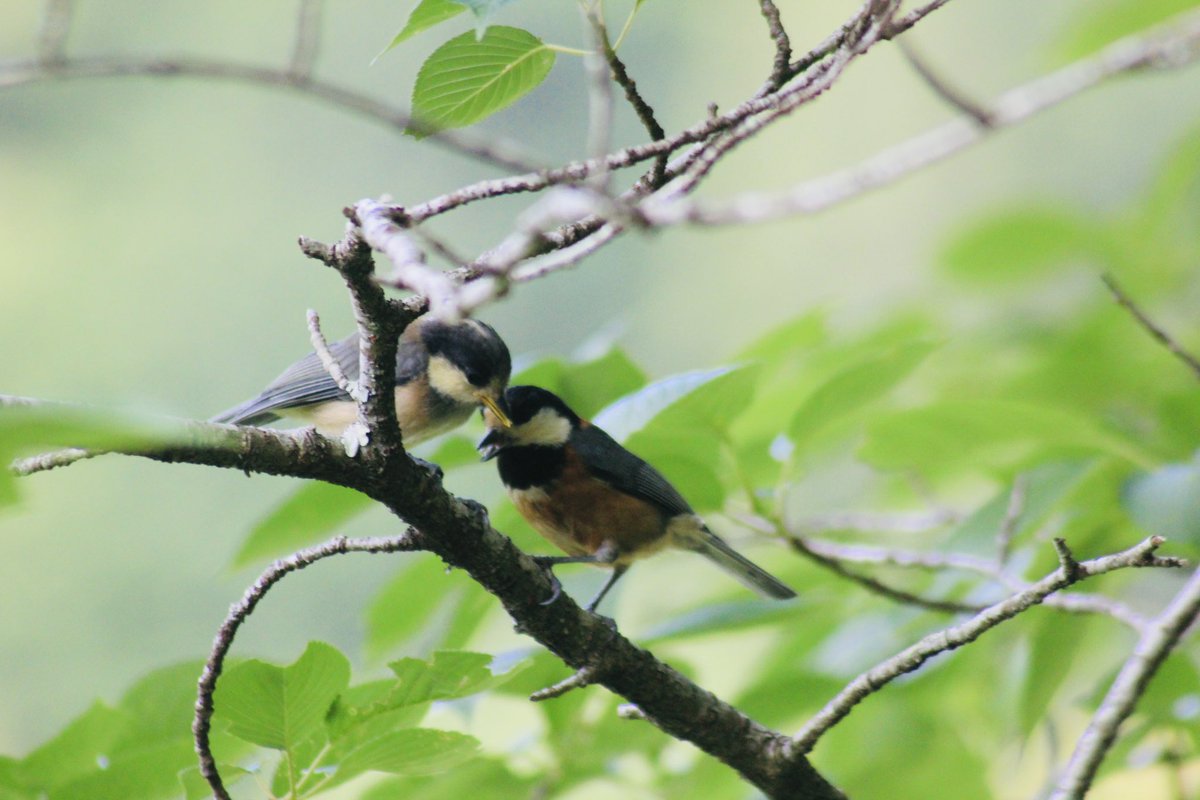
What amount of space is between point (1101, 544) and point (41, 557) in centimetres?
893

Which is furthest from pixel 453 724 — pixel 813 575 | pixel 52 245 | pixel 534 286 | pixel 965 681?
pixel 52 245

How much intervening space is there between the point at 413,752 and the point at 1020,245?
2.12 meters

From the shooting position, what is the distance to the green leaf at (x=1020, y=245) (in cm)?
286

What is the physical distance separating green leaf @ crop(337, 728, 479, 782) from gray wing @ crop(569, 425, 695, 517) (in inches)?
52.6

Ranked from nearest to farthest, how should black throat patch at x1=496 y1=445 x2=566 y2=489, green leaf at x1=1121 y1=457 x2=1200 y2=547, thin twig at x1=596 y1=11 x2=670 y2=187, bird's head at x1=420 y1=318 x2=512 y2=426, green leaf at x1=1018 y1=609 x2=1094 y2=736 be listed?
thin twig at x1=596 y1=11 x2=670 y2=187 → green leaf at x1=1121 y1=457 x2=1200 y2=547 → green leaf at x1=1018 y1=609 x2=1094 y2=736 → black throat patch at x1=496 y1=445 x2=566 y2=489 → bird's head at x1=420 y1=318 x2=512 y2=426

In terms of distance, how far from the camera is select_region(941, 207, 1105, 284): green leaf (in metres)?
2.86

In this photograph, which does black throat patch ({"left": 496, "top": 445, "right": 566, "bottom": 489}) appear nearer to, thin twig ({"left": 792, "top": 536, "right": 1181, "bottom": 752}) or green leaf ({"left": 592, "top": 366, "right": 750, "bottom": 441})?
green leaf ({"left": 592, "top": 366, "right": 750, "bottom": 441})

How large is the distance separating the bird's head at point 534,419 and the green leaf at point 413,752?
137 cm

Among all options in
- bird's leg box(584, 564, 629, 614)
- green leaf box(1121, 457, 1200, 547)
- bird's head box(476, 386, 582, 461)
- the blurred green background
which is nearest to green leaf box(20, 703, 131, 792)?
bird's leg box(584, 564, 629, 614)

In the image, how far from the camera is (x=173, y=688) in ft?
5.43

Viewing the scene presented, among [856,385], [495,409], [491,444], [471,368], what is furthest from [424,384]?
[856,385]

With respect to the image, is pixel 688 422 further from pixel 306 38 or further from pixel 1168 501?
pixel 306 38

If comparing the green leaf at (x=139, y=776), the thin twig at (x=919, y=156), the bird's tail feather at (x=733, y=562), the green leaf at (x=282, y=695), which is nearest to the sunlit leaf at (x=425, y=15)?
the thin twig at (x=919, y=156)

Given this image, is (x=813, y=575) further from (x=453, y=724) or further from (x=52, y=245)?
→ (x=52, y=245)
